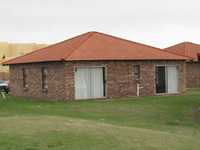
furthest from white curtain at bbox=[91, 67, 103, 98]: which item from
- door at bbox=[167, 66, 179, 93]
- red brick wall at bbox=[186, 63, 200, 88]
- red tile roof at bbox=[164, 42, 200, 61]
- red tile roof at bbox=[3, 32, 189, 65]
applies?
red tile roof at bbox=[164, 42, 200, 61]

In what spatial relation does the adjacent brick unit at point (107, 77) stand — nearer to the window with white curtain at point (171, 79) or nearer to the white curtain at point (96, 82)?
the window with white curtain at point (171, 79)

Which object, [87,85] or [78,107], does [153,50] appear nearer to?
[87,85]

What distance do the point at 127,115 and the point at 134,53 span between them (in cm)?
1088

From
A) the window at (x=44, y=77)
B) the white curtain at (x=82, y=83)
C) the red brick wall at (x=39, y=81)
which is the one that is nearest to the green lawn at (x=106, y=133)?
the red brick wall at (x=39, y=81)

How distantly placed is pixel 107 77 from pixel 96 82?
33.5 inches

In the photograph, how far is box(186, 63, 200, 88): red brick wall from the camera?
41906mm

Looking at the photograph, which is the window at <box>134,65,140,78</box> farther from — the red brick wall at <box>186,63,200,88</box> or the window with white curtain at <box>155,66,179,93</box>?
the red brick wall at <box>186,63,200,88</box>

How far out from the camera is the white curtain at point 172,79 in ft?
106

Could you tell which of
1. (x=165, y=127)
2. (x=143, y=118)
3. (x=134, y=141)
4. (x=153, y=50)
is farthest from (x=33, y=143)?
(x=153, y=50)

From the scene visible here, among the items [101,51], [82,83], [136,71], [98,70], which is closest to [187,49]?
[136,71]

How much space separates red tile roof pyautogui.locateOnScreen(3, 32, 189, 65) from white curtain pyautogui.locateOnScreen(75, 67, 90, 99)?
3.44ft

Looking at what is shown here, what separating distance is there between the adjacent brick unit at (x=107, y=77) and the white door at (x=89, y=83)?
45cm

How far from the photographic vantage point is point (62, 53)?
29.0 m

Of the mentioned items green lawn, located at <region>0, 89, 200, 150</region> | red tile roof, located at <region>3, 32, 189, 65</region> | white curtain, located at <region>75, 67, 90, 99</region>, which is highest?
red tile roof, located at <region>3, 32, 189, 65</region>
